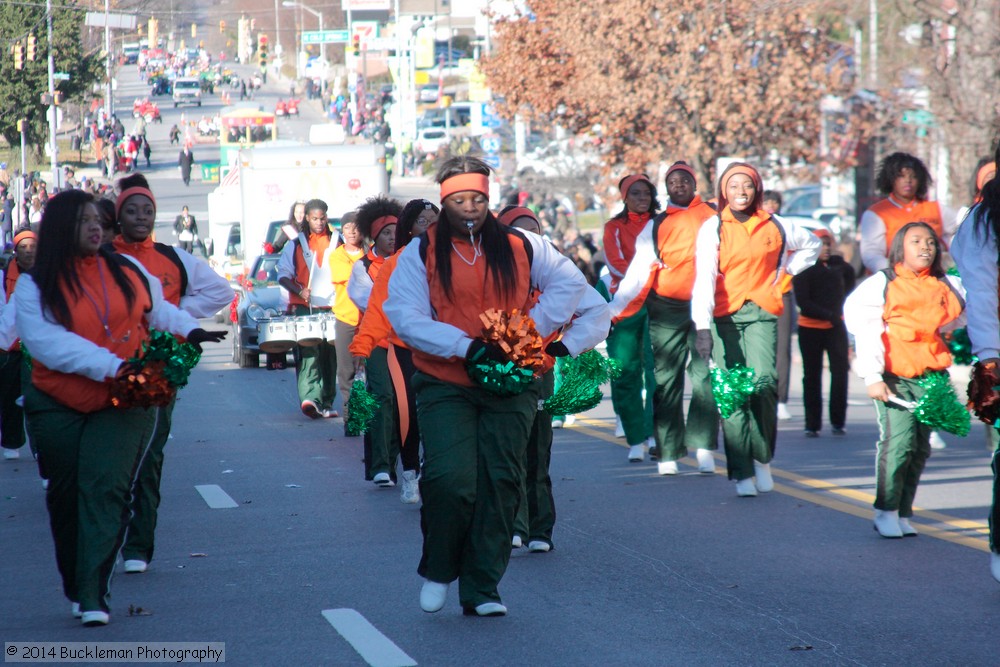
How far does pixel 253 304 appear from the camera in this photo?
20.3 m

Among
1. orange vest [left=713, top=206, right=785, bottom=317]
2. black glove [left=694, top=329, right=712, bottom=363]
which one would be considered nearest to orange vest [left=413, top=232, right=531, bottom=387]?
black glove [left=694, top=329, right=712, bottom=363]

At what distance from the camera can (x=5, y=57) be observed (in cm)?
4353

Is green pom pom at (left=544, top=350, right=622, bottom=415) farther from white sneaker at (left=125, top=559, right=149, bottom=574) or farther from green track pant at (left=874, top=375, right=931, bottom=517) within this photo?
white sneaker at (left=125, top=559, right=149, bottom=574)

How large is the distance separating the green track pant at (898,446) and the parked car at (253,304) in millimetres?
12657

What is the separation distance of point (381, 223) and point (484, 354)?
16.1 feet

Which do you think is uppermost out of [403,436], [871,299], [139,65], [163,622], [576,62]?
[139,65]

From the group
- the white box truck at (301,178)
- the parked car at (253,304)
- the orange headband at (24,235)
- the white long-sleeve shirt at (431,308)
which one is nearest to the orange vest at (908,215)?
the white long-sleeve shirt at (431,308)

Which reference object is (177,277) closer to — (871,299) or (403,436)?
(403,436)

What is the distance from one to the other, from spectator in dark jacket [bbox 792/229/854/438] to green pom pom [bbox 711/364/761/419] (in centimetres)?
368

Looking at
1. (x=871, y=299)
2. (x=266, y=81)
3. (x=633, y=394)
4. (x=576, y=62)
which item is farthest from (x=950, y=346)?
(x=266, y=81)

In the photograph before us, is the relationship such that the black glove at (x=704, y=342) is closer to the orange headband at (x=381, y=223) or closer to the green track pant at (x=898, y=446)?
the green track pant at (x=898, y=446)

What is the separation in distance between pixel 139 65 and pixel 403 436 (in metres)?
111

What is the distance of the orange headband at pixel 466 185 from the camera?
6359 mm

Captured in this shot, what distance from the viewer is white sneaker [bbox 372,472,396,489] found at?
10.4 meters
